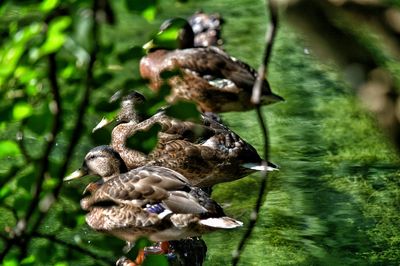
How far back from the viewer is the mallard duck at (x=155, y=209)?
5957 mm

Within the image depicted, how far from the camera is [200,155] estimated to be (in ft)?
23.0

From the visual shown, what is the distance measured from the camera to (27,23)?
2.93m

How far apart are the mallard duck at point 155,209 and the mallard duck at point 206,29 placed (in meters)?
4.33

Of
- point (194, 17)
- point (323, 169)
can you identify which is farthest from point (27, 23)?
point (194, 17)

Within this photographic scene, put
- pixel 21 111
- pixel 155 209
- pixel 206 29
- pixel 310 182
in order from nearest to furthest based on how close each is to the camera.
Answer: pixel 21 111 < pixel 155 209 < pixel 310 182 < pixel 206 29

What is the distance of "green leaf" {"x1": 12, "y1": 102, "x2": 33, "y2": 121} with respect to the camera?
8.84ft

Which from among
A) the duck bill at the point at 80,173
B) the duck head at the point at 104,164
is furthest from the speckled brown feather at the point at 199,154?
the duck bill at the point at 80,173

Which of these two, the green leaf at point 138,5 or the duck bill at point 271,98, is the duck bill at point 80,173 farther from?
the green leaf at point 138,5

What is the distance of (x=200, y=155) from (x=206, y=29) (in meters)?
3.76

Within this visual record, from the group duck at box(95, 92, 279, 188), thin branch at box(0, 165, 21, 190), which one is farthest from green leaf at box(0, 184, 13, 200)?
duck at box(95, 92, 279, 188)

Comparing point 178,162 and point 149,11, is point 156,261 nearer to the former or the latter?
point 149,11

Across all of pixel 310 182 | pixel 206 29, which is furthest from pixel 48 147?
pixel 206 29

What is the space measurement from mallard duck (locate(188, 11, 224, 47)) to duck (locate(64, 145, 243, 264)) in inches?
170

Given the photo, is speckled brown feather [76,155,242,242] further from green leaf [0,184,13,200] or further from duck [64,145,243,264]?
green leaf [0,184,13,200]
